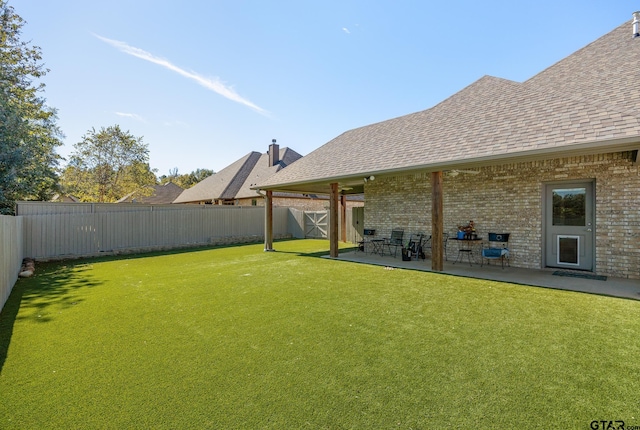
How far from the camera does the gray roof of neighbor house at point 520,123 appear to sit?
563 centimetres

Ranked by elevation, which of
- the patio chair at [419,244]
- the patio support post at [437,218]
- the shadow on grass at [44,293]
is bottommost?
the shadow on grass at [44,293]

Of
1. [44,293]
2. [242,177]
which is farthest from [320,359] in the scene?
[242,177]

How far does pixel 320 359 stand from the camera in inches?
125

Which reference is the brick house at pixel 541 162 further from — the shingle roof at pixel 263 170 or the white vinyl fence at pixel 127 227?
the shingle roof at pixel 263 170

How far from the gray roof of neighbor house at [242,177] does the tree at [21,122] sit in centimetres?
997

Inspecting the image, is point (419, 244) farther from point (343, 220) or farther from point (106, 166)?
point (106, 166)

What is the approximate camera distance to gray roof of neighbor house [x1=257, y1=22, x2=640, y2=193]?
5633 mm

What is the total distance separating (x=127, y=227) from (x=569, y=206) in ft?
47.3

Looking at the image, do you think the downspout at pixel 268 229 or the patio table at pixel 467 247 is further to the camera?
the downspout at pixel 268 229

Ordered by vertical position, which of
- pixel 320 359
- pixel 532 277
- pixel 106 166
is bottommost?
pixel 320 359

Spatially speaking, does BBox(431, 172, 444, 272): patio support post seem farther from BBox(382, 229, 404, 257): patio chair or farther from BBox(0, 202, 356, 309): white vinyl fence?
BBox(0, 202, 356, 309): white vinyl fence

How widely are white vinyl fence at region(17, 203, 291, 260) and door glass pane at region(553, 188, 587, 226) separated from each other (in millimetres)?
12776

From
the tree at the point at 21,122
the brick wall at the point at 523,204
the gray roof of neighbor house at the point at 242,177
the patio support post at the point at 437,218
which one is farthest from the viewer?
the gray roof of neighbor house at the point at 242,177

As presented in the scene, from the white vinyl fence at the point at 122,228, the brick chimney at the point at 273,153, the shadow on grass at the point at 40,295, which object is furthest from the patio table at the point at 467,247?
the brick chimney at the point at 273,153
